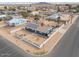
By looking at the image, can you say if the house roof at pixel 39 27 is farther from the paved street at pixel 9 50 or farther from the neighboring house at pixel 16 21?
the paved street at pixel 9 50

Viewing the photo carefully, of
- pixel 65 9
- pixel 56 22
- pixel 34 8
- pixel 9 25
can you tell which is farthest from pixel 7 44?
pixel 65 9

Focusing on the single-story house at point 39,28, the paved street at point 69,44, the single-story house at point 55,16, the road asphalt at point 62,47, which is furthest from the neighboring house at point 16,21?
the paved street at point 69,44

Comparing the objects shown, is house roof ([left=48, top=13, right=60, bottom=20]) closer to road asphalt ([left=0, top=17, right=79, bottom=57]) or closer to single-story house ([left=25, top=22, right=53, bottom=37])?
single-story house ([left=25, top=22, right=53, bottom=37])

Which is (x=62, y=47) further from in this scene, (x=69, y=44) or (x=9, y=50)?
(x=9, y=50)

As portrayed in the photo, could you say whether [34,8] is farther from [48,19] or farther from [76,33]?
[76,33]

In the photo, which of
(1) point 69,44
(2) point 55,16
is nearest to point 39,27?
(2) point 55,16

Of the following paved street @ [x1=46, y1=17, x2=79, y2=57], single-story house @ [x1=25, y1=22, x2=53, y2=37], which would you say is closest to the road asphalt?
paved street @ [x1=46, y1=17, x2=79, y2=57]
